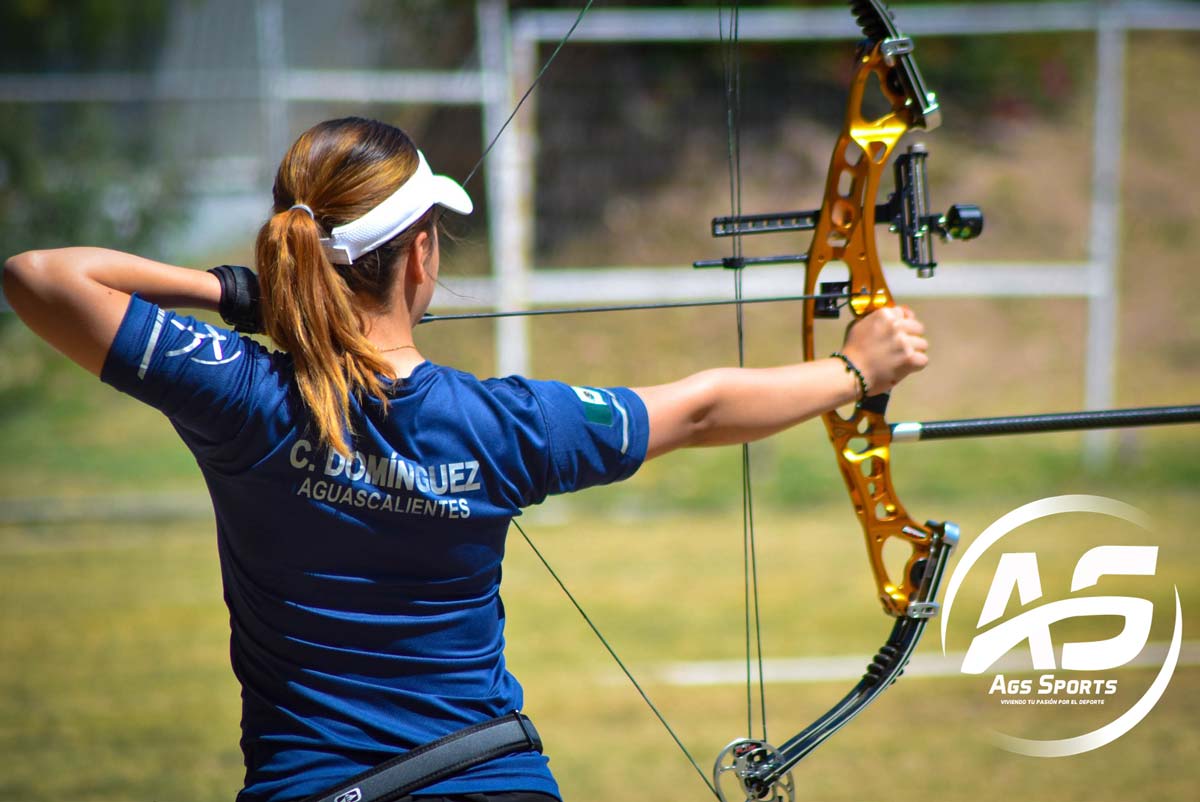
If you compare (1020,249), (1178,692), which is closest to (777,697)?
(1178,692)

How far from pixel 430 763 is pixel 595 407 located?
479 millimetres

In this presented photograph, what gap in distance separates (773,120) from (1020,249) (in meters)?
2.93

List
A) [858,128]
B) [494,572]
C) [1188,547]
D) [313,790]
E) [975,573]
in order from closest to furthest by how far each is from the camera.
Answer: [313,790] < [494,572] < [858,128] < [975,573] < [1188,547]

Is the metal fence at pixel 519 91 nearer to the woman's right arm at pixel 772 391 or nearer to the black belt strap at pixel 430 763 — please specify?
the woman's right arm at pixel 772 391

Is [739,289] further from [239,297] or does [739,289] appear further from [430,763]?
[430,763]

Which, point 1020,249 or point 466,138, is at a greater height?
point 466,138

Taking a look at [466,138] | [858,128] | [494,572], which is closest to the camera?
[494,572]

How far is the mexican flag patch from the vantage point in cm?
157

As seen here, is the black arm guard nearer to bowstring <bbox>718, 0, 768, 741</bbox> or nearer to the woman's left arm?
the woman's left arm

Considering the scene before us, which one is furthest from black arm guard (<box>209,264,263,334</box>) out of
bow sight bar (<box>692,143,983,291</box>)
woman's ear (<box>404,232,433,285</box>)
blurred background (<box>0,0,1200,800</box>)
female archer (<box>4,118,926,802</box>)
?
blurred background (<box>0,0,1200,800</box>)

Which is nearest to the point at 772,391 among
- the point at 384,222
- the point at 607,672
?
the point at 384,222

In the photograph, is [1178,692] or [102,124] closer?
[1178,692]

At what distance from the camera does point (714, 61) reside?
8.07 meters

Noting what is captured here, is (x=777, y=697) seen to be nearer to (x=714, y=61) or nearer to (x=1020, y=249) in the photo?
(x=714, y=61)
